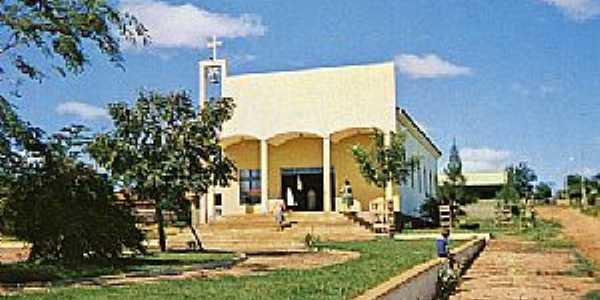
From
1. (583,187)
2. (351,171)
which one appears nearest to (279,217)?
(351,171)

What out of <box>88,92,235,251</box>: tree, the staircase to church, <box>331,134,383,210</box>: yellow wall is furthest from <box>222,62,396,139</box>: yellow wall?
<box>88,92,235,251</box>: tree

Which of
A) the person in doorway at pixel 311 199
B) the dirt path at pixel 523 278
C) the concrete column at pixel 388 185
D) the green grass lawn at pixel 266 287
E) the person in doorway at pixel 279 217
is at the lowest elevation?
the dirt path at pixel 523 278

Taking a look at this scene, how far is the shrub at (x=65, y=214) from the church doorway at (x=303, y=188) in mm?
20022

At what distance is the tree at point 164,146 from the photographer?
72.7ft

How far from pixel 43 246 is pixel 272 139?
20.5 m

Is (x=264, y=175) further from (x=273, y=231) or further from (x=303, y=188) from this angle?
(x=273, y=231)

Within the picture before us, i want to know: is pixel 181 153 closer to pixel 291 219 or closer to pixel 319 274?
pixel 319 274

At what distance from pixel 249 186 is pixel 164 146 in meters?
17.4

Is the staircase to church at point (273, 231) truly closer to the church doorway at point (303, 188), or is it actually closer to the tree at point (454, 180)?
the church doorway at point (303, 188)

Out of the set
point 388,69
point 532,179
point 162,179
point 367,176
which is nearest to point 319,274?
point 162,179

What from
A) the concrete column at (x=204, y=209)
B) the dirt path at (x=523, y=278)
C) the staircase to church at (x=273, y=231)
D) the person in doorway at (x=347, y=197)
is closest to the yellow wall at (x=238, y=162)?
the concrete column at (x=204, y=209)

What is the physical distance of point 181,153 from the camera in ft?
73.6

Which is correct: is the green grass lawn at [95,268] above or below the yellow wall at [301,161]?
below

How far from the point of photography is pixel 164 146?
73.9 ft
